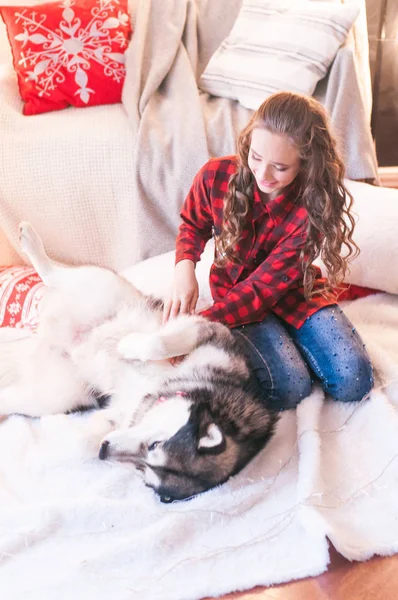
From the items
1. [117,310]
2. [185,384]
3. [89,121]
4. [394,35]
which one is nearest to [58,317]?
[117,310]

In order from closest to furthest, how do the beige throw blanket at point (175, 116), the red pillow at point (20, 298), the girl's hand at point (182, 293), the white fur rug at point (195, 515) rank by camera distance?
1. the white fur rug at point (195, 515)
2. the girl's hand at point (182, 293)
3. the red pillow at point (20, 298)
4. the beige throw blanket at point (175, 116)

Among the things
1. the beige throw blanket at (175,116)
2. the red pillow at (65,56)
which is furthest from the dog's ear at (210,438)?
the red pillow at (65,56)

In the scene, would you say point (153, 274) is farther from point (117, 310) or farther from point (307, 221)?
point (307, 221)

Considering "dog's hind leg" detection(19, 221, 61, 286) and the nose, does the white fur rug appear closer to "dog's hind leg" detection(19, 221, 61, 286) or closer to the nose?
"dog's hind leg" detection(19, 221, 61, 286)

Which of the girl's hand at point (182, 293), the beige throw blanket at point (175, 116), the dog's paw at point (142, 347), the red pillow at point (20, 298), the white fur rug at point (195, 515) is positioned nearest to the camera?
the white fur rug at point (195, 515)

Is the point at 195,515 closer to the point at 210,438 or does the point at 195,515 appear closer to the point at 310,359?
the point at 210,438

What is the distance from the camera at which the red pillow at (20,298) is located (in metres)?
2.09

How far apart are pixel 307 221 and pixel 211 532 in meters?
0.86

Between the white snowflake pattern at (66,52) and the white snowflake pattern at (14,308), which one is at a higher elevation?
the white snowflake pattern at (66,52)

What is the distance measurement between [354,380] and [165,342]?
0.58 metres

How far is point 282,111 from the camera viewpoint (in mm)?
1462

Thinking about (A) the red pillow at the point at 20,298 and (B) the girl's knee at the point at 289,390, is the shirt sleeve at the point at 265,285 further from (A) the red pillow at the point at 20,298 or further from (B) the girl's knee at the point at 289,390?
(A) the red pillow at the point at 20,298

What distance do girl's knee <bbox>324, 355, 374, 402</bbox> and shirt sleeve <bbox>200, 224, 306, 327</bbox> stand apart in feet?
0.95

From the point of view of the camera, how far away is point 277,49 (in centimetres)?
251
